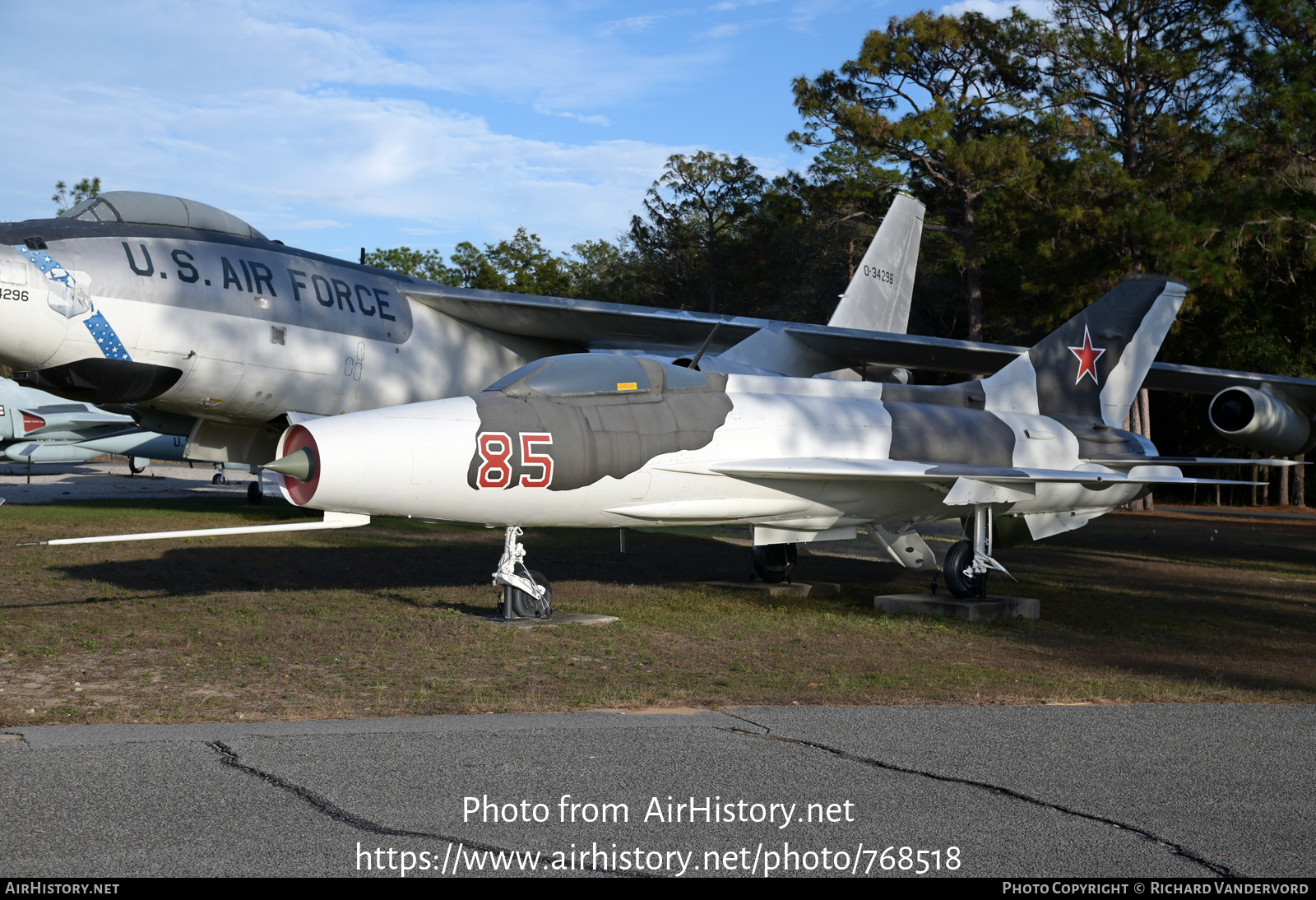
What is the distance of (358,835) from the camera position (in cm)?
388

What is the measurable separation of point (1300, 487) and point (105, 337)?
137 ft

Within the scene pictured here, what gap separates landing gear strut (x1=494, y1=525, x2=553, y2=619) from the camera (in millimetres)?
9391

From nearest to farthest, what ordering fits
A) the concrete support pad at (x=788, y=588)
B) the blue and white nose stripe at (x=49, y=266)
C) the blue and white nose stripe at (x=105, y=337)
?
1. the blue and white nose stripe at (x=49, y=266)
2. the blue and white nose stripe at (x=105, y=337)
3. the concrete support pad at (x=788, y=588)

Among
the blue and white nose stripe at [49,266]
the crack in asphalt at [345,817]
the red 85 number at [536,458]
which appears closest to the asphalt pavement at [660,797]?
the crack in asphalt at [345,817]

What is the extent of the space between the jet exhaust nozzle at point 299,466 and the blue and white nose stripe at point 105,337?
5.64 meters

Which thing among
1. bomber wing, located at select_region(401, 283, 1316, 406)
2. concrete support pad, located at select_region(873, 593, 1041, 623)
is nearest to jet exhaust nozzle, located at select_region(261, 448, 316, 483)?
concrete support pad, located at select_region(873, 593, 1041, 623)

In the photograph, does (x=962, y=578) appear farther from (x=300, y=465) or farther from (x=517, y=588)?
(x=300, y=465)

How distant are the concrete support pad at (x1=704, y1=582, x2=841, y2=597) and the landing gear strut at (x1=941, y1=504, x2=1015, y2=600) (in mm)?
1632

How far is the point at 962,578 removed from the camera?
11266mm

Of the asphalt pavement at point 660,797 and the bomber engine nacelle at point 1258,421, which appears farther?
the bomber engine nacelle at point 1258,421

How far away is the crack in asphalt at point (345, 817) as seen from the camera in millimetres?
3801

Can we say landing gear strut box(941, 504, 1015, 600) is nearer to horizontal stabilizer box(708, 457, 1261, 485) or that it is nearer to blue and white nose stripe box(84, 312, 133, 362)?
horizontal stabilizer box(708, 457, 1261, 485)

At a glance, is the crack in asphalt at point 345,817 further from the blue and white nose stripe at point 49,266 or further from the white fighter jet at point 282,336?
the blue and white nose stripe at point 49,266

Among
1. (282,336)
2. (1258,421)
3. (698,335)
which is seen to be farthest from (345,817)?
(1258,421)
